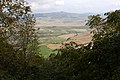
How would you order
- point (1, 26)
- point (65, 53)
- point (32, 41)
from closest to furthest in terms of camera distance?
point (65, 53) → point (1, 26) → point (32, 41)

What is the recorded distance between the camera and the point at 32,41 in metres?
39.0

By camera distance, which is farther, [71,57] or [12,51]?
[12,51]

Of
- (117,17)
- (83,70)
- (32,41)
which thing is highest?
(117,17)

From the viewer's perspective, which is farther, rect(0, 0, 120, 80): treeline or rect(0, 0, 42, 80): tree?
rect(0, 0, 42, 80): tree

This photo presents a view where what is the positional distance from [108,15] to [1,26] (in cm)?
956

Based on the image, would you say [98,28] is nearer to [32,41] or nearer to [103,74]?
[32,41]

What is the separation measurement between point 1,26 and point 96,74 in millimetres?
11804

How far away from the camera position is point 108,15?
14375mm

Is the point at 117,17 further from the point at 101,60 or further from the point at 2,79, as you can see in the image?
the point at 2,79

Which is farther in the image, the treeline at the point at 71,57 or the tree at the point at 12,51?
the tree at the point at 12,51

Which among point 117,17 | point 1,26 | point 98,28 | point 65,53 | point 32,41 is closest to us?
point 65,53

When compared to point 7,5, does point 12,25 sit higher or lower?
lower

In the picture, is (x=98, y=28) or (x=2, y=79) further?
(x=98, y=28)

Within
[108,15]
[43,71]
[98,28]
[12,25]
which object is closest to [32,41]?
[98,28]
